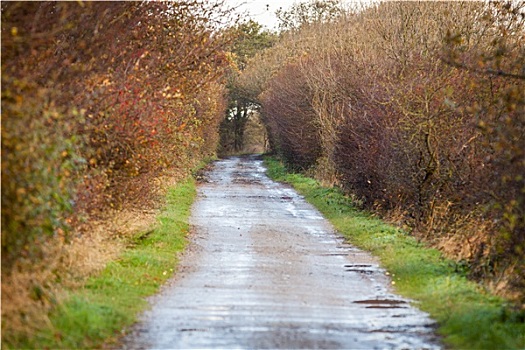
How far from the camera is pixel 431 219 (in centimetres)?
1970

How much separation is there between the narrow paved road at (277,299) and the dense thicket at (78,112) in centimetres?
154

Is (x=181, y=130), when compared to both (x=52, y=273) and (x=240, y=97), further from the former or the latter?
(x=240, y=97)

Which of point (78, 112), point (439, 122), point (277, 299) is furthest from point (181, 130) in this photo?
point (277, 299)

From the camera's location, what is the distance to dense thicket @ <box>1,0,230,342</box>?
30.4 ft

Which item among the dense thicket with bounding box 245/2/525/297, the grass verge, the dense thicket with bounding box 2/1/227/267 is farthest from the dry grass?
the dense thicket with bounding box 245/2/525/297

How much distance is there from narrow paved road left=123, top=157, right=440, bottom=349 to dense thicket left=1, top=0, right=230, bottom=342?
1537 mm

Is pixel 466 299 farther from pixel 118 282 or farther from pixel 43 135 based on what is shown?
pixel 43 135

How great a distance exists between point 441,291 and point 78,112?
5.81 meters

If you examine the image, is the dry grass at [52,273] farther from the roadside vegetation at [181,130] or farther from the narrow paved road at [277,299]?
the narrow paved road at [277,299]

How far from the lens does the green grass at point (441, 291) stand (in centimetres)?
1002

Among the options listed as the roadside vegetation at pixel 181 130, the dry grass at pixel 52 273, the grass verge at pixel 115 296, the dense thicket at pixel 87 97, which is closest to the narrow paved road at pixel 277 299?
the grass verge at pixel 115 296

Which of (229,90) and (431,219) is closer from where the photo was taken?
(431,219)

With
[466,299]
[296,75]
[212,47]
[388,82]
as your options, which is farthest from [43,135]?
[296,75]

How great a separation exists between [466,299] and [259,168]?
46865 millimetres
